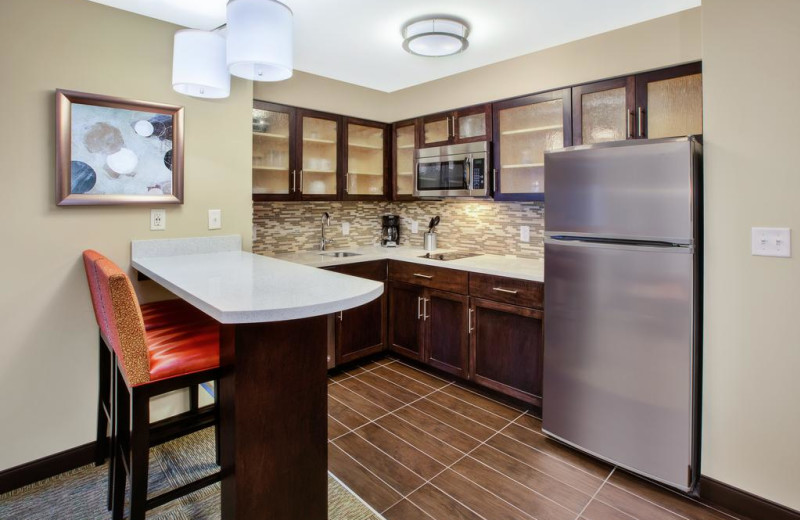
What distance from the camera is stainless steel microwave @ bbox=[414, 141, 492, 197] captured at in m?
3.23

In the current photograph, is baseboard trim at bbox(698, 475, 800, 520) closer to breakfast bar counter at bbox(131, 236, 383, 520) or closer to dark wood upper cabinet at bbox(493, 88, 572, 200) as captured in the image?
breakfast bar counter at bbox(131, 236, 383, 520)

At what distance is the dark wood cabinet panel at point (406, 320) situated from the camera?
3.41 meters

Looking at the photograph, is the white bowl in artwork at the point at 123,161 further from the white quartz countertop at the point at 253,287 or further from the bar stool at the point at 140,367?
the bar stool at the point at 140,367

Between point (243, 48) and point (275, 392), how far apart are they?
4.11ft

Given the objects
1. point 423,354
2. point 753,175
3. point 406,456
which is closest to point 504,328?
point 423,354

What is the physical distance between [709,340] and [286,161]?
2.80 metres

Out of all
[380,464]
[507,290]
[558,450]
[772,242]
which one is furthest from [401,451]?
[772,242]

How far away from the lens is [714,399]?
1.93 metres

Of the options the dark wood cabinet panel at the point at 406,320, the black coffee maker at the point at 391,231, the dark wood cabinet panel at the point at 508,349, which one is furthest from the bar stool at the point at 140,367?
the black coffee maker at the point at 391,231

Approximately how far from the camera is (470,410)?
282 cm

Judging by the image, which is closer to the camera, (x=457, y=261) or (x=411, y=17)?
(x=411, y=17)

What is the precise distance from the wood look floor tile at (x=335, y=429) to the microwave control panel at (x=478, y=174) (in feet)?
6.12

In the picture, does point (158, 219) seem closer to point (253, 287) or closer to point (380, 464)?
point (253, 287)

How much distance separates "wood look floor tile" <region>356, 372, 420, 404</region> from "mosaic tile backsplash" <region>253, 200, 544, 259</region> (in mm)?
1216
